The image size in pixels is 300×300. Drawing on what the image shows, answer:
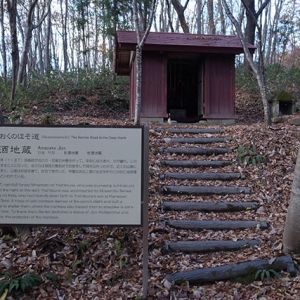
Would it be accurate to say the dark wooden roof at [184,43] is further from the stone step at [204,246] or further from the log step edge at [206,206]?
the stone step at [204,246]

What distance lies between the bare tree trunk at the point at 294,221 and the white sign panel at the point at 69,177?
1960mm

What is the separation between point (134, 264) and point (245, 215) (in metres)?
2.07

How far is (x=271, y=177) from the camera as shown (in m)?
6.22

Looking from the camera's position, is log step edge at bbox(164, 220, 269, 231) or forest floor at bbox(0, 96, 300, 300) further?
log step edge at bbox(164, 220, 269, 231)

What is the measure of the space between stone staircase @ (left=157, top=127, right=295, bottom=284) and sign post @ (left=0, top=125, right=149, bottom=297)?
3.93 ft

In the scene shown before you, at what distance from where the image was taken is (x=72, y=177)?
3.39m

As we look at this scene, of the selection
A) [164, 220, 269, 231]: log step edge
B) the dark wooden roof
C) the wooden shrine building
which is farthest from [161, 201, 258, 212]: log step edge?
the dark wooden roof

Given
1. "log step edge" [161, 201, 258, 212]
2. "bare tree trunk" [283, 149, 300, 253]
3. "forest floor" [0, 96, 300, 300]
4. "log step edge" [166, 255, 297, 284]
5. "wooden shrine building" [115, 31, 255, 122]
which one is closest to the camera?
"forest floor" [0, 96, 300, 300]

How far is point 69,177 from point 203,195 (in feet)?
10.1

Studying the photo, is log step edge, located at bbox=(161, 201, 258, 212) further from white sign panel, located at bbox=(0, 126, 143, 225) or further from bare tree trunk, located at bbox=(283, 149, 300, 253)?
white sign panel, located at bbox=(0, 126, 143, 225)

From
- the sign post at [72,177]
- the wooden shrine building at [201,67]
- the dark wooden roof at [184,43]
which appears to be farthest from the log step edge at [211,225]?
the dark wooden roof at [184,43]

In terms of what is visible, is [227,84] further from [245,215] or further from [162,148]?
[245,215]

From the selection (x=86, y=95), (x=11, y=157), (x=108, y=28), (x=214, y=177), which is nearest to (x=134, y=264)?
(x=11, y=157)

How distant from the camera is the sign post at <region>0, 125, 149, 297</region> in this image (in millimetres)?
3391
